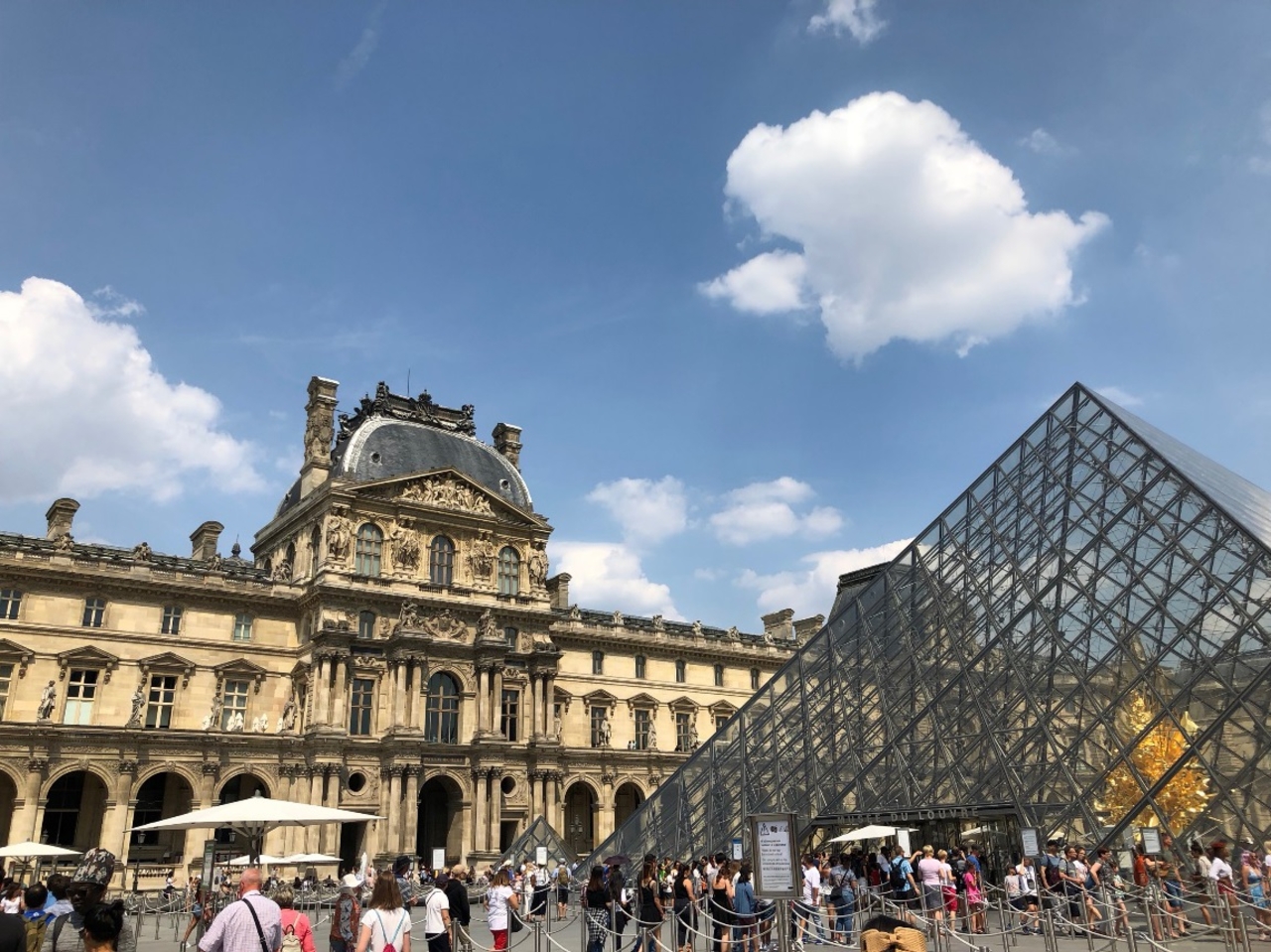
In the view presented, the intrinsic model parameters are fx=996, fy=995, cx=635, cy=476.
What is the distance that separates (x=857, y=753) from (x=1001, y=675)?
11.6ft

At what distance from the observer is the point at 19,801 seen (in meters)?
31.0

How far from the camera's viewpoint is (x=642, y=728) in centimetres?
4684

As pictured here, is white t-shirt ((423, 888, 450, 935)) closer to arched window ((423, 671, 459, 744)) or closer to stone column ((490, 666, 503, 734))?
arched window ((423, 671, 459, 744))

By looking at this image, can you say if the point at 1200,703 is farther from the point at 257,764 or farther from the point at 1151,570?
the point at 257,764

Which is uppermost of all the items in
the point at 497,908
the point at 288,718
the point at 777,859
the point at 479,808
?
the point at 288,718

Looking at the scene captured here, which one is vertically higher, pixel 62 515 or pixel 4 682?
pixel 62 515

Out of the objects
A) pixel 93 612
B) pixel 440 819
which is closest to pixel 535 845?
pixel 440 819

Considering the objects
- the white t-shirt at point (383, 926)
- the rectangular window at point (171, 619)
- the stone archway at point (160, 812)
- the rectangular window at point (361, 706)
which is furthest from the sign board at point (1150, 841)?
the rectangular window at point (171, 619)

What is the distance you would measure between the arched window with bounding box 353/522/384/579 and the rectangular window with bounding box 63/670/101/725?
9708 millimetres

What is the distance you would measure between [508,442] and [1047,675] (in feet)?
111

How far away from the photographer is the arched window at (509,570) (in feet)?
140

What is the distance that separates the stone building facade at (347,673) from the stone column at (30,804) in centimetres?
6

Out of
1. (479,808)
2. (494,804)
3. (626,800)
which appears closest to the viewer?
(479,808)

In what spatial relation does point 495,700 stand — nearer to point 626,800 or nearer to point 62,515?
point 626,800
